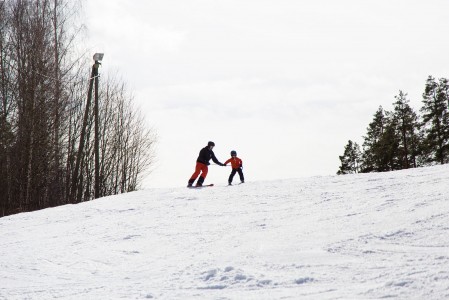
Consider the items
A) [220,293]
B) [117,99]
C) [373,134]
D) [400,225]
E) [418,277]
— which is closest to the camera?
[418,277]

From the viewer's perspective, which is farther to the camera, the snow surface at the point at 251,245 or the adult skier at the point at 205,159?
the adult skier at the point at 205,159

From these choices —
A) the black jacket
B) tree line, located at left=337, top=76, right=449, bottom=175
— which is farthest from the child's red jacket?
tree line, located at left=337, top=76, right=449, bottom=175

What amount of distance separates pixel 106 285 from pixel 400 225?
4135mm

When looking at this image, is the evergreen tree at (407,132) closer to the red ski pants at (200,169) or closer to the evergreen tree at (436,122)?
the evergreen tree at (436,122)

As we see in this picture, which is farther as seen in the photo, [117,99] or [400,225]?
[117,99]

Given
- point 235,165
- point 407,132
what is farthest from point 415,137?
point 235,165

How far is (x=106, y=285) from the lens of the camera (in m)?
5.03

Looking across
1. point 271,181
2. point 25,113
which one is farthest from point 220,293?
point 25,113

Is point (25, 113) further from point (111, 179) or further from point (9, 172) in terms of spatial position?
point (111, 179)

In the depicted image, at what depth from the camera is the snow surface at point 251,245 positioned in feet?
14.2

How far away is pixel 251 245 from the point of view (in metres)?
6.24

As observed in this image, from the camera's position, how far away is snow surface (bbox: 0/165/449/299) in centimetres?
432

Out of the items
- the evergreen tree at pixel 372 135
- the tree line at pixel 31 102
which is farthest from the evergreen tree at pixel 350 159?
the tree line at pixel 31 102

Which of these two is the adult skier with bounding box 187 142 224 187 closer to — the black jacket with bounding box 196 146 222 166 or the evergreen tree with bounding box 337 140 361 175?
the black jacket with bounding box 196 146 222 166
